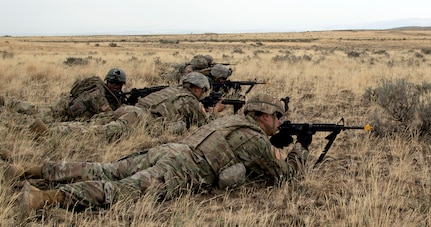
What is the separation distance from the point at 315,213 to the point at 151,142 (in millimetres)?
2969

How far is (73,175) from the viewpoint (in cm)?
379

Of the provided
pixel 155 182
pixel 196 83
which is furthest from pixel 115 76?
pixel 155 182

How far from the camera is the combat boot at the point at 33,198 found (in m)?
2.94

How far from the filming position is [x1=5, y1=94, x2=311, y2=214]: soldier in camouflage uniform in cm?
362

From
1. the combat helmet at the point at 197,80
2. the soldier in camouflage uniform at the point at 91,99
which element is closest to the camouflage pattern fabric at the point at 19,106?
the soldier in camouflage uniform at the point at 91,99

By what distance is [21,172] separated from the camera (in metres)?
3.69

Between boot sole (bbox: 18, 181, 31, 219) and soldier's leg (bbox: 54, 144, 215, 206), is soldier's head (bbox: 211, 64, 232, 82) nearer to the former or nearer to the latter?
soldier's leg (bbox: 54, 144, 215, 206)

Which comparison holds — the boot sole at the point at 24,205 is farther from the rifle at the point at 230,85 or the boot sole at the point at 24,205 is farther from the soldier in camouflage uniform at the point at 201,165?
the rifle at the point at 230,85

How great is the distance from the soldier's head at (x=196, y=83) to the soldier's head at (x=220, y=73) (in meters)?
2.74

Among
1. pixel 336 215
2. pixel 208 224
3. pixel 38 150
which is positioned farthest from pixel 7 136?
pixel 336 215

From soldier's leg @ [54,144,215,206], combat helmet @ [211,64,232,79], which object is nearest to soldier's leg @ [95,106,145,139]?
soldier's leg @ [54,144,215,206]

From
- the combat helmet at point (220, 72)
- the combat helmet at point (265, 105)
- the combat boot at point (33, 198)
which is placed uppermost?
the combat helmet at point (265, 105)

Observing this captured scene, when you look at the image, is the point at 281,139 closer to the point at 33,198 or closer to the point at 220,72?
the point at 33,198

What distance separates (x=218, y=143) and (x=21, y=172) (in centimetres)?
181
